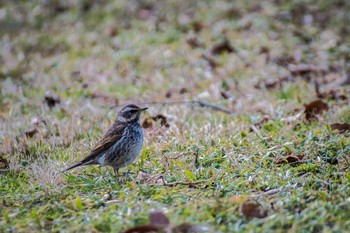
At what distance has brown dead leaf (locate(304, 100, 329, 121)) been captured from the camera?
7.63 metres

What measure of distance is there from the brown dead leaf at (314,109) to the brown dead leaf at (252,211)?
307 cm

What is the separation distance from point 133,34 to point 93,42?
0.93 m

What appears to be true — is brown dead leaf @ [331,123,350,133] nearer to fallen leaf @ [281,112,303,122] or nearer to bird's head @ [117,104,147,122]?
fallen leaf @ [281,112,303,122]

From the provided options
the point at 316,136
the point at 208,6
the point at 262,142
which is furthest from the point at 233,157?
the point at 208,6

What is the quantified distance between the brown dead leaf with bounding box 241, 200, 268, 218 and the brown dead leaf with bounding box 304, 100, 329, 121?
3071 millimetres

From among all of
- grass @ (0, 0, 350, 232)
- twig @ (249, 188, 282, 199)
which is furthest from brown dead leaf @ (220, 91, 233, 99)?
twig @ (249, 188, 282, 199)

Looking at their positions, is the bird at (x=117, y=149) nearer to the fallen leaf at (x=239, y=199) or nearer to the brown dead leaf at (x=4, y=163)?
the brown dead leaf at (x=4, y=163)

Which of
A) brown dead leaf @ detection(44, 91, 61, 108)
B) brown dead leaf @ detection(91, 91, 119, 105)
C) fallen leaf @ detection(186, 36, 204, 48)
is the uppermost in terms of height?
fallen leaf @ detection(186, 36, 204, 48)

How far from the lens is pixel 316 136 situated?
21.9 feet

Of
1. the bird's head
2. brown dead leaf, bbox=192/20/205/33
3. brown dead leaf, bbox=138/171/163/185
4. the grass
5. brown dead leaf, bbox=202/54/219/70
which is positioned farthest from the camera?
brown dead leaf, bbox=192/20/205/33

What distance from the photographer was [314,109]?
778 cm

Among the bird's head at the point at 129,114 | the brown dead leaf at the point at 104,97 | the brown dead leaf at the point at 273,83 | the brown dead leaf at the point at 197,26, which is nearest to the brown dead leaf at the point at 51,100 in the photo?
the brown dead leaf at the point at 104,97

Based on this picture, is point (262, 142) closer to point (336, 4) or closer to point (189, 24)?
point (189, 24)

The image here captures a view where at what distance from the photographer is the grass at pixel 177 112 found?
5090 mm
